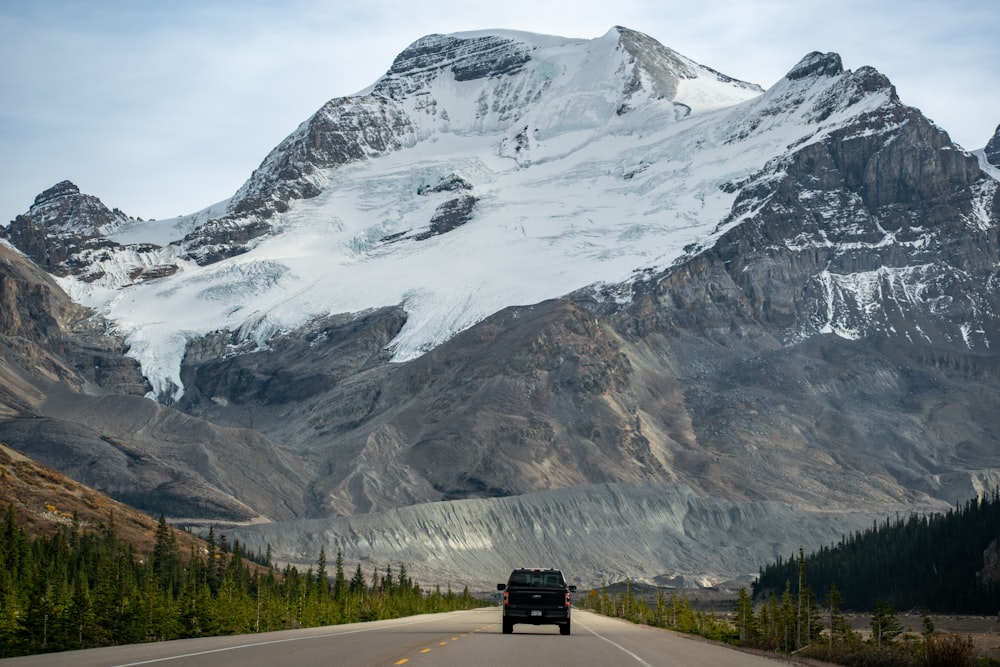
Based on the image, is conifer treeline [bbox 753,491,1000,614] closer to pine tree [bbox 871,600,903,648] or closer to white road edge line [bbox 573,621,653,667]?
pine tree [bbox 871,600,903,648]

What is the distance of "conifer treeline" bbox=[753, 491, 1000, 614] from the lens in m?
117

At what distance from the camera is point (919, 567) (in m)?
126

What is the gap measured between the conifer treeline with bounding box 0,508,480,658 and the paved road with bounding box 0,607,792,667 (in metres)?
5.24

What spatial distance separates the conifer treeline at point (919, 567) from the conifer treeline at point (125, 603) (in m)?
45.2

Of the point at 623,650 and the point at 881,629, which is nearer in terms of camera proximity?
the point at 623,650

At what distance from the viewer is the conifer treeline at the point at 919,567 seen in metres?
117

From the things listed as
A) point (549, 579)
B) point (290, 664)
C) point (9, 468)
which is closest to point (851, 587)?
point (9, 468)

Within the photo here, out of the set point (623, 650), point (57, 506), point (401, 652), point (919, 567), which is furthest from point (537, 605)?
point (919, 567)

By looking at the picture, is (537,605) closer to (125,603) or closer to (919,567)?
(125,603)

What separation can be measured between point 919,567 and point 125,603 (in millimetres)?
93126

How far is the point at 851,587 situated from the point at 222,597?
92.6 m

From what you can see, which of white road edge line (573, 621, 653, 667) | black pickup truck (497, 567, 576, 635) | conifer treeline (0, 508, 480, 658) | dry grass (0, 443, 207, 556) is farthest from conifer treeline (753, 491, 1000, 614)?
white road edge line (573, 621, 653, 667)

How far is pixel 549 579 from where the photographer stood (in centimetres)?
4981

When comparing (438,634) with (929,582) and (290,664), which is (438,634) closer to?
(290,664)
